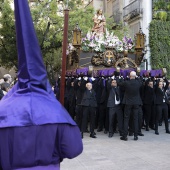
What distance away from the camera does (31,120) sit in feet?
7.95

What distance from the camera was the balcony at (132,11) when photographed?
2428 cm

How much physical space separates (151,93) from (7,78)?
4.61 meters

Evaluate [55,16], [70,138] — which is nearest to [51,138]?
[70,138]

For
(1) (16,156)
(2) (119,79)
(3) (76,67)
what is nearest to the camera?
(1) (16,156)

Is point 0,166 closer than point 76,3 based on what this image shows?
Yes

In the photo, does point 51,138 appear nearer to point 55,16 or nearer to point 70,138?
point 70,138

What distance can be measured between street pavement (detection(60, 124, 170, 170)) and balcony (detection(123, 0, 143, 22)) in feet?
50.9

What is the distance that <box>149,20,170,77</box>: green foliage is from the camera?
22.8 metres

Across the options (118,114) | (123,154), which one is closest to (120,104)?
(118,114)

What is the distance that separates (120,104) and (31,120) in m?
7.83

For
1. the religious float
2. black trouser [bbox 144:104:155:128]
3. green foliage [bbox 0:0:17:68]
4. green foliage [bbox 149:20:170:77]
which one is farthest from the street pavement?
green foliage [bbox 149:20:170:77]

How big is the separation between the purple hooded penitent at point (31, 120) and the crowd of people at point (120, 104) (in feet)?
23.5

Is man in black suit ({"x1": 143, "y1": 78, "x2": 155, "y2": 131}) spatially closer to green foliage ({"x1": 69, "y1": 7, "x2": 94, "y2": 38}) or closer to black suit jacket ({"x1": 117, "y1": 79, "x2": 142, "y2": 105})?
black suit jacket ({"x1": 117, "y1": 79, "x2": 142, "y2": 105})

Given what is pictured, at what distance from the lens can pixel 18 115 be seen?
8.01 ft
